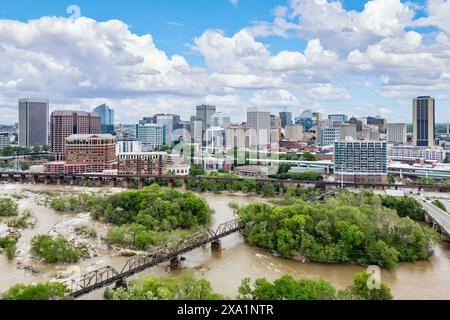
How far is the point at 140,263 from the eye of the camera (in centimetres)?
754

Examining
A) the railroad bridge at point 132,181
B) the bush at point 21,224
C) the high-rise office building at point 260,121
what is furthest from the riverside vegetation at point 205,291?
the high-rise office building at point 260,121

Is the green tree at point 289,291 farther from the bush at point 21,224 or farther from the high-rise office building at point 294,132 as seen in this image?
the high-rise office building at point 294,132

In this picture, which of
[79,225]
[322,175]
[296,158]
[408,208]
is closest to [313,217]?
[408,208]

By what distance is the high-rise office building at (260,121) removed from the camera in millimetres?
38344

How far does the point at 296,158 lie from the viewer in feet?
96.2

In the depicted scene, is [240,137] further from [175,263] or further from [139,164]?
[175,263]

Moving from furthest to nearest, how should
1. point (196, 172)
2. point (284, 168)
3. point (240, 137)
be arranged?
point (240, 137)
point (284, 168)
point (196, 172)

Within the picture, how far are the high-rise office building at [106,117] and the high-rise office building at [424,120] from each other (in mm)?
33719

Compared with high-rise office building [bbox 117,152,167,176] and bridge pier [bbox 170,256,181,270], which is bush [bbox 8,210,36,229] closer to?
bridge pier [bbox 170,256,181,270]

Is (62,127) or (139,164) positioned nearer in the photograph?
(139,164)

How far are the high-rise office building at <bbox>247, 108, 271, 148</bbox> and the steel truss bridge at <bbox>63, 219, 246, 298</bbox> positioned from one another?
93.3 feet

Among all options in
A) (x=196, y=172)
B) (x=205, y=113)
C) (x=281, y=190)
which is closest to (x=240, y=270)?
(x=281, y=190)

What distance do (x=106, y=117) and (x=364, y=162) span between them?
40.2m
